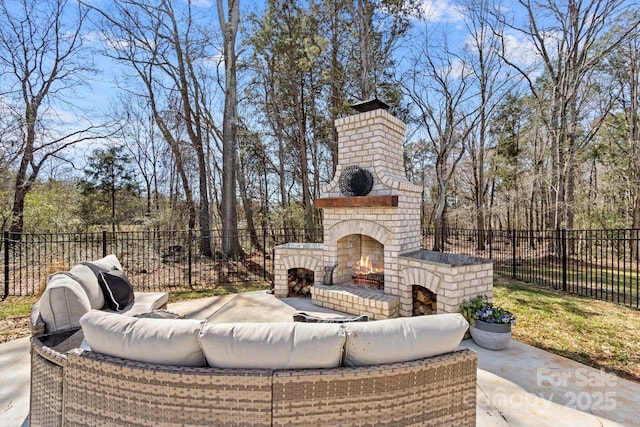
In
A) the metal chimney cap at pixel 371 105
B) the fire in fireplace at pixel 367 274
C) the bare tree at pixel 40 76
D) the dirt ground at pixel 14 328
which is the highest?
the bare tree at pixel 40 76

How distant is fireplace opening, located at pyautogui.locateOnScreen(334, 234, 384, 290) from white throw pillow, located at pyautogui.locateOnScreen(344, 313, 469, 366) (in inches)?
121

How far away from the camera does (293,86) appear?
398 inches

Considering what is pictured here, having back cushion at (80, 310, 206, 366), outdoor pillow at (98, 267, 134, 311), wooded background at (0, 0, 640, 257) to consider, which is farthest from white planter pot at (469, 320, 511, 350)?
wooded background at (0, 0, 640, 257)

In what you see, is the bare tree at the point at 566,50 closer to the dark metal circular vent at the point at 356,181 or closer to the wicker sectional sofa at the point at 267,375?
the dark metal circular vent at the point at 356,181

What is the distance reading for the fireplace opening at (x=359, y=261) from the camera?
4.87 meters

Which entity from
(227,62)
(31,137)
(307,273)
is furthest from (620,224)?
(31,137)

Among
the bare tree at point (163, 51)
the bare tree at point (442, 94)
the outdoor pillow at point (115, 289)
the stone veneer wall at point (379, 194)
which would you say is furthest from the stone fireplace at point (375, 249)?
the bare tree at point (442, 94)

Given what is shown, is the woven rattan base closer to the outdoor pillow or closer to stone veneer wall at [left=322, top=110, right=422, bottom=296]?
the outdoor pillow

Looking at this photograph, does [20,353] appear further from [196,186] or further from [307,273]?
[196,186]

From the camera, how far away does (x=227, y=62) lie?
28.6 feet

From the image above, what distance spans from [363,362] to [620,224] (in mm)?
13072

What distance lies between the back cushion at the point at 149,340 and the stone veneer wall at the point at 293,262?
3.56 m

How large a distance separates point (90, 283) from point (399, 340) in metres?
3.27

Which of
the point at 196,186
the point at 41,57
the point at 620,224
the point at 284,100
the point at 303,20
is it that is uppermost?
the point at 303,20
